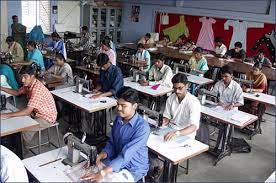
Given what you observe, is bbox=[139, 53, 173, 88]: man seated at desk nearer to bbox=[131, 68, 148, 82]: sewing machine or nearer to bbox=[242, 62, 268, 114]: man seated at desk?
bbox=[131, 68, 148, 82]: sewing machine

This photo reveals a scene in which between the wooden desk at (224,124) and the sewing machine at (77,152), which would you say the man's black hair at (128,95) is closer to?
the sewing machine at (77,152)

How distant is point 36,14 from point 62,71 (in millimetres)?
5530

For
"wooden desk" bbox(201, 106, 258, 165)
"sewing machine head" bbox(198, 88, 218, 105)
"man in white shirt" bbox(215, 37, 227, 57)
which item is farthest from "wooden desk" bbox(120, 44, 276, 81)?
"wooden desk" bbox(201, 106, 258, 165)

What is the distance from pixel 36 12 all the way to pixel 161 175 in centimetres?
855

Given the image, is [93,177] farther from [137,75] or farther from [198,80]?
[198,80]

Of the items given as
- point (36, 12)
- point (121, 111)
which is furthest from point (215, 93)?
point (36, 12)

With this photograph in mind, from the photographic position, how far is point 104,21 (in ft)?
39.2

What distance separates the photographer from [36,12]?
403 inches

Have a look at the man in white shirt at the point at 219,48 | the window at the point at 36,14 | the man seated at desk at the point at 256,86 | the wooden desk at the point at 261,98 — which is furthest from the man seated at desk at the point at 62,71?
the window at the point at 36,14

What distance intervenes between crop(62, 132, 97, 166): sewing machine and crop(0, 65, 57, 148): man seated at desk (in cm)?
122

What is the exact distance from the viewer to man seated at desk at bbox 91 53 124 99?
4676mm

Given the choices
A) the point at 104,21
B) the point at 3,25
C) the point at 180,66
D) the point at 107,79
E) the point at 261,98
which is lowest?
the point at 261,98

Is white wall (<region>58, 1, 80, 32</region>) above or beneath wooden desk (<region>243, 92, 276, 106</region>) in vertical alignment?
above

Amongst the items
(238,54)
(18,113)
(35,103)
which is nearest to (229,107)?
(35,103)
